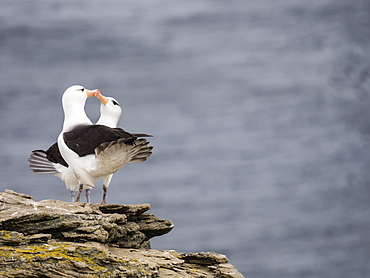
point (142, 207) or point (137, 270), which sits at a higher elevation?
point (142, 207)

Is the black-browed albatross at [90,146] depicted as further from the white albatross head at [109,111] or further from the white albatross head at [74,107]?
the white albatross head at [109,111]

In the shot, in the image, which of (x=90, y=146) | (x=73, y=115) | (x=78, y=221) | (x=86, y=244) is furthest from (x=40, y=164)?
(x=86, y=244)

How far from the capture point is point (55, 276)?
1113 centimetres

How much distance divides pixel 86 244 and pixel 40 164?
4347 millimetres

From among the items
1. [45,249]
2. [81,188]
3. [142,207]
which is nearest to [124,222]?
[142,207]

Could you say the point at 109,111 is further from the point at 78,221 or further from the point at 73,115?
the point at 78,221

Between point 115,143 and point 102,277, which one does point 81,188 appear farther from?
point 102,277

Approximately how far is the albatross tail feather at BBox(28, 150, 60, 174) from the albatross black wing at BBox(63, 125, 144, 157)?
1830 millimetres

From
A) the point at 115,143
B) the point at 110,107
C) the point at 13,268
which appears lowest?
the point at 13,268

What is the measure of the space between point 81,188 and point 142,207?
4.80ft

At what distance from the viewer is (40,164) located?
16.0 m

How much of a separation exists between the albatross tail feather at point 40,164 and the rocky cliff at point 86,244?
2.44 meters

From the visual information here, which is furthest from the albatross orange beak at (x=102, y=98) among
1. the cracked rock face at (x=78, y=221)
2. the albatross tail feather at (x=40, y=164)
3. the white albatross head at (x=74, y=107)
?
the cracked rock face at (x=78, y=221)

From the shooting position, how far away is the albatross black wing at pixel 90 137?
43.3ft
